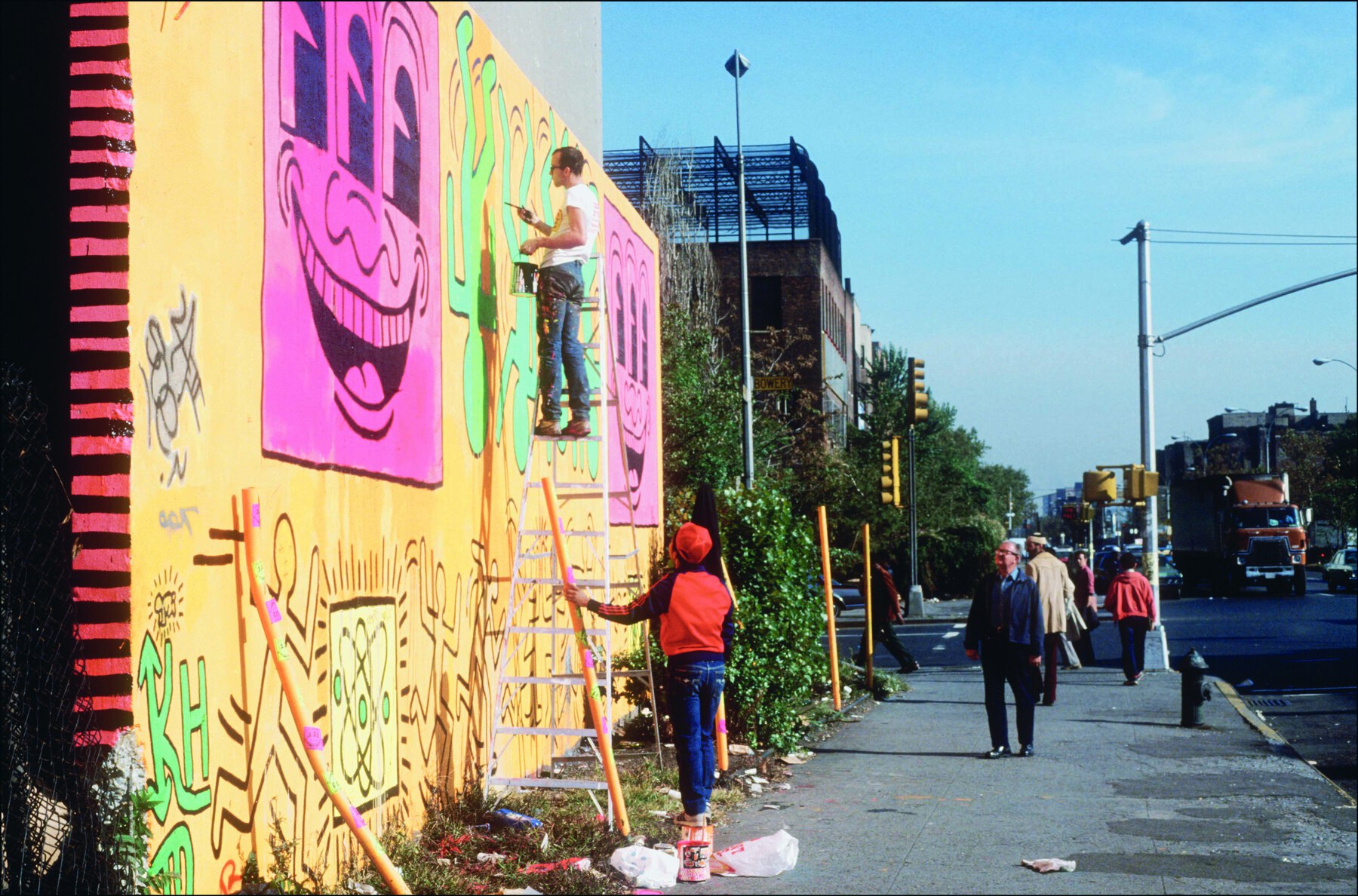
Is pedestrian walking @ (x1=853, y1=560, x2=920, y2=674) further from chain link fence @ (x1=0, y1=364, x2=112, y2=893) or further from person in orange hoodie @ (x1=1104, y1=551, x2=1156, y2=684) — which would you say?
chain link fence @ (x1=0, y1=364, x2=112, y2=893)

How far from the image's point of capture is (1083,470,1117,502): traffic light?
806 inches

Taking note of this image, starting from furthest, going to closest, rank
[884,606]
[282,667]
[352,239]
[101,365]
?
1. [884,606]
2. [352,239]
3. [282,667]
4. [101,365]

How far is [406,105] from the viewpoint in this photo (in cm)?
763

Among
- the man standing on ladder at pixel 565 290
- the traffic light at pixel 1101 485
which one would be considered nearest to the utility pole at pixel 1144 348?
the traffic light at pixel 1101 485

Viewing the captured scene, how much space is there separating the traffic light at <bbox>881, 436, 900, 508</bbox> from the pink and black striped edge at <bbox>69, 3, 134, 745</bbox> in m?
17.0

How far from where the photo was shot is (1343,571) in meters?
49.2

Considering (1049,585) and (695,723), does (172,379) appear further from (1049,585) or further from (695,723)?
(1049,585)

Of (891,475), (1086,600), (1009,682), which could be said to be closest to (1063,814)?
(1009,682)

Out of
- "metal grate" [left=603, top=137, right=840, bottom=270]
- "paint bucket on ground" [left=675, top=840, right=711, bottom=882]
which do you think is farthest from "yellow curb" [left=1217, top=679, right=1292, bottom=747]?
"metal grate" [left=603, top=137, right=840, bottom=270]

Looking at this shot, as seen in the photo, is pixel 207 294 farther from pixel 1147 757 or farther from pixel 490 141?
pixel 1147 757

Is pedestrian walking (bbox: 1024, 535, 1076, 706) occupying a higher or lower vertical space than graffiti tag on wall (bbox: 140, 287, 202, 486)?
lower

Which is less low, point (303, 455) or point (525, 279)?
point (525, 279)

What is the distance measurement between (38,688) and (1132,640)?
15741 mm

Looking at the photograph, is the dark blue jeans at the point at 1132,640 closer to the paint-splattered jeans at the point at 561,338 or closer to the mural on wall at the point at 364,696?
the paint-splattered jeans at the point at 561,338
